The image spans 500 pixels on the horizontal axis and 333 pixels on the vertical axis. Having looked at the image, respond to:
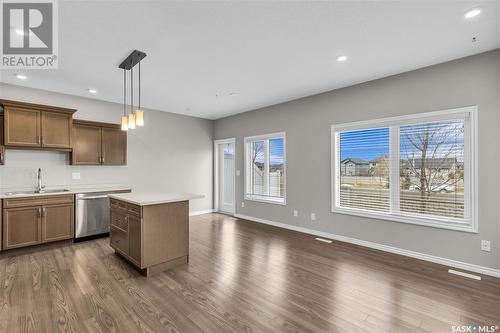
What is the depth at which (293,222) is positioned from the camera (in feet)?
16.4

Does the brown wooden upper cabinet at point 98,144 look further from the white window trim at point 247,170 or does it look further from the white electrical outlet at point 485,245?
the white electrical outlet at point 485,245

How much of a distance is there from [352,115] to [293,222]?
2.44 metres

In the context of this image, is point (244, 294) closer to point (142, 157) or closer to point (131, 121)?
point (131, 121)

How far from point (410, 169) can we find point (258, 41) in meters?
2.92

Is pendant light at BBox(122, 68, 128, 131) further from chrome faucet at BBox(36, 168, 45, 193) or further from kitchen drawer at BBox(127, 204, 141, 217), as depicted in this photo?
chrome faucet at BBox(36, 168, 45, 193)

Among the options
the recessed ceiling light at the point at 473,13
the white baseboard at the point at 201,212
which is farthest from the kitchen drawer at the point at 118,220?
the recessed ceiling light at the point at 473,13

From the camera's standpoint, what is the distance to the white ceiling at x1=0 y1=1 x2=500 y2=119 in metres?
2.16

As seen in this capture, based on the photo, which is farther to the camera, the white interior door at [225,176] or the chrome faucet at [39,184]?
the white interior door at [225,176]

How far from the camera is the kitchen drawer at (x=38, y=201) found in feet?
11.8

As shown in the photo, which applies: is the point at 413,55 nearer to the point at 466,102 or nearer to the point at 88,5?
the point at 466,102

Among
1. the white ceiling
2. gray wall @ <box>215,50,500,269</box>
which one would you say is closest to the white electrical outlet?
gray wall @ <box>215,50,500,269</box>

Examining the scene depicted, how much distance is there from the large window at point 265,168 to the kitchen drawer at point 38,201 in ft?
12.2

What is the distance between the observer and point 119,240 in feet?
11.0

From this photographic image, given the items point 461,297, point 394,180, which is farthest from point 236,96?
point 461,297
